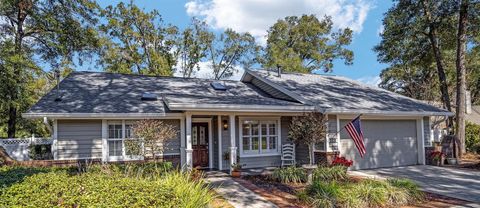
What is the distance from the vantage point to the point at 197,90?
50.4 ft

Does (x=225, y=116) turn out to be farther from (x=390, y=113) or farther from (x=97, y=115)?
(x=390, y=113)

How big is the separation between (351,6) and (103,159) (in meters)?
12.8

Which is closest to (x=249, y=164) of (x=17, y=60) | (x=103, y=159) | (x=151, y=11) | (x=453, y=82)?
(x=103, y=159)

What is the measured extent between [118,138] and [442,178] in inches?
429

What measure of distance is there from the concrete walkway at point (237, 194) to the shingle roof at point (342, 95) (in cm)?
456

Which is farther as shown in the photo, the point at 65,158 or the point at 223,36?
the point at 223,36

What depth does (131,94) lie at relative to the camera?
1370 cm

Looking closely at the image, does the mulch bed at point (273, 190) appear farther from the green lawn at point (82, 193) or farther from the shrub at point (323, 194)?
the green lawn at point (82, 193)

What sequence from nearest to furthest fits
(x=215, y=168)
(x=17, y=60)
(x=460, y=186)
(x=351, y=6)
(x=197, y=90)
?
1. (x=460, y=186)
2. (x=215, y=168)
3. (x=17, y=60)
4. (x=197, y=90)
5. (x=351, y=6)

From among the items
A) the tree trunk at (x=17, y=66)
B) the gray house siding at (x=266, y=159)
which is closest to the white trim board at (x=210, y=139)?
the gray house siding at (x=266, y=159)

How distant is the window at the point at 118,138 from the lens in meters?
12.0

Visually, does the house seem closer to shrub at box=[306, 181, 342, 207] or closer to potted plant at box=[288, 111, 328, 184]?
potted plant at box=[288, 111, 328, 184]

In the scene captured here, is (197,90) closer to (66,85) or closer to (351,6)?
(66,85)

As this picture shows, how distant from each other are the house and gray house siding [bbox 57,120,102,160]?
0.03m
